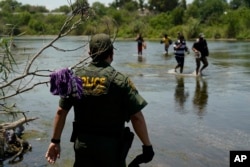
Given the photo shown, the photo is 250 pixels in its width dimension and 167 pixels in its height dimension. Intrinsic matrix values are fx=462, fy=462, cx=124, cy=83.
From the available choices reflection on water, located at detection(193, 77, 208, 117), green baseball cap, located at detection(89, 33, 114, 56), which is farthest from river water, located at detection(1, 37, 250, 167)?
green baseball cap, located at detection(89, 33, 114, 56)

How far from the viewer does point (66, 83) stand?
3.89 meters

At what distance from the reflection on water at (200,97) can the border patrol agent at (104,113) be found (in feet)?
19.1

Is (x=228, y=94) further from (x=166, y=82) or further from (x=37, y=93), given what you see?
(x=37, y=93)

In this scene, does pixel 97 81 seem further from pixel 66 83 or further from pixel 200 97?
pixel 200 97

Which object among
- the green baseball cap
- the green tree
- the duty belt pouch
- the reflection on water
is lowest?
the reflection on water

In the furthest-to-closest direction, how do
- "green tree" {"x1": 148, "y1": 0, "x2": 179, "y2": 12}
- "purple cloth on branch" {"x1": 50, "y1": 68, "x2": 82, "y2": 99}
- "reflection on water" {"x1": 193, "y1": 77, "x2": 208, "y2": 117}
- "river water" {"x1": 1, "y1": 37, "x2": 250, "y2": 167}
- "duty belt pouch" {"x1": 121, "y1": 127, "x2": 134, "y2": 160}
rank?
"green tree" {"x1": 148, "y1": 0, "x2": 179, "y2": 12} < "reflection on water" {"x1": 193, "y1": 77, "x2": 208, "y2": 117} < "river water" {"x1": 1, "y1": 37, "x2": 250, "y2": 167} < "duty belt pouch" {"x1": 121, "y1": 127, "x2": 134, "y2": 160} < "purple cloth on branch" {"x1": 50, "y1": 68, "x2": 82, "y2": 99}

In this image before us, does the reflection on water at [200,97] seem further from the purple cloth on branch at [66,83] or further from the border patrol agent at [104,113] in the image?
the purple cloth on branch at [66,83]

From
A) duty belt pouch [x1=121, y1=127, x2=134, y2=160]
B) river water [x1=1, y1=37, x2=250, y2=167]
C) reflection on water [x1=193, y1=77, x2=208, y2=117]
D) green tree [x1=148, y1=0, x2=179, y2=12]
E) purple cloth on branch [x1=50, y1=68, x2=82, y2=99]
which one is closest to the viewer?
purple cloth on branch [x1=50, y1=68, x2=82, y2=99]

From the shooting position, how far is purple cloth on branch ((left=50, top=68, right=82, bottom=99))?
12.7 feet

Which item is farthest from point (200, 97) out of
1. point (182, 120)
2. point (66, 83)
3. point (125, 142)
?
point (66, 83)

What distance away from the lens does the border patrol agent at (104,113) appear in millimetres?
3904

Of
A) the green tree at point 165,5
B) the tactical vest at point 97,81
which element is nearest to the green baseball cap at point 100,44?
the tactical vest at point 97,81

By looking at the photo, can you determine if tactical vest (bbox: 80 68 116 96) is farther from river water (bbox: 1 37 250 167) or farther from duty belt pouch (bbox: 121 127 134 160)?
river water (bbox: 1 37 250 167)

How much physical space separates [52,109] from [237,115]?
406cm
